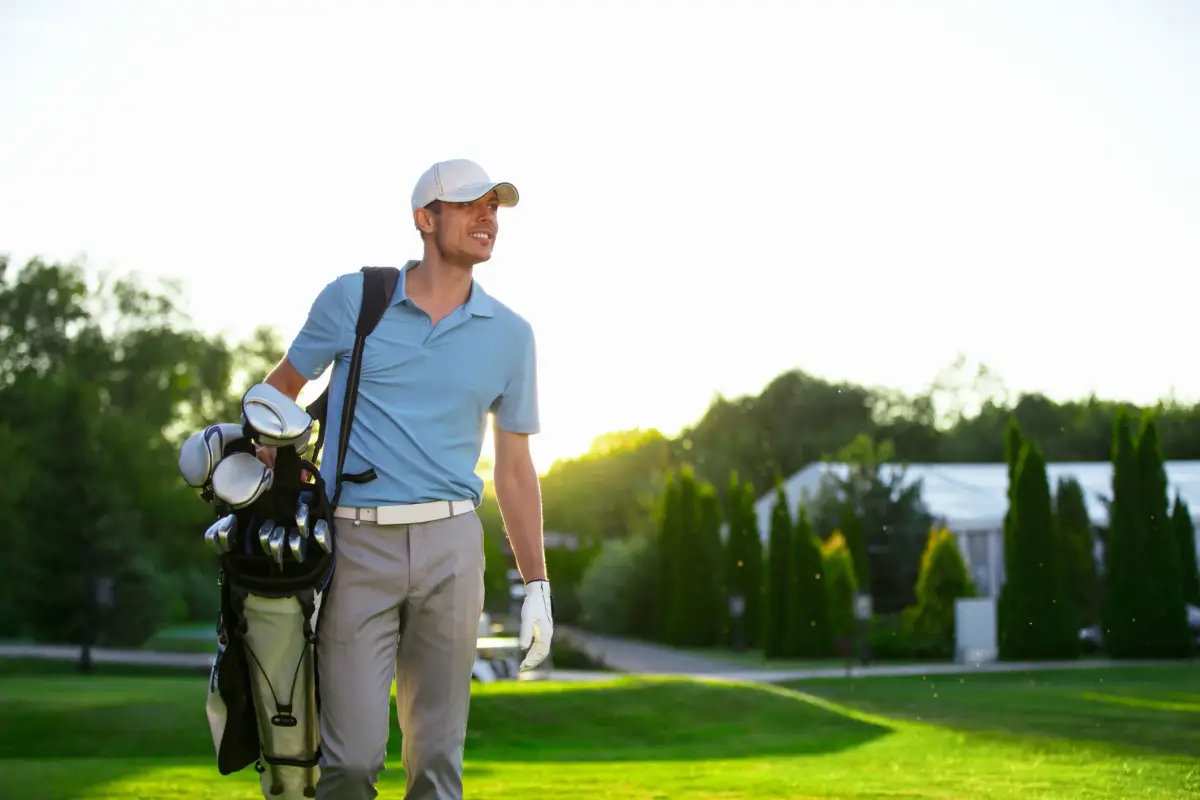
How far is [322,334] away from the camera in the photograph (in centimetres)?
407

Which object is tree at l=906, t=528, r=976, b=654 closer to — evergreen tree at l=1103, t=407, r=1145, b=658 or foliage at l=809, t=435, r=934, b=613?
evergreen tree at l=1103, t=407, r=1145, b=658

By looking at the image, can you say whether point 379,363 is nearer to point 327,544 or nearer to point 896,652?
point 327,544

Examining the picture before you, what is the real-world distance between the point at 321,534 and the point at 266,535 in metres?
0.13

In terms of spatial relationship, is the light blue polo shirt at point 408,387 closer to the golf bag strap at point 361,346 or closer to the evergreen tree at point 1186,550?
the golf bag strap at point 361,346

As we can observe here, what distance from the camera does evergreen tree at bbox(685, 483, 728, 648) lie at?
38.8 meters

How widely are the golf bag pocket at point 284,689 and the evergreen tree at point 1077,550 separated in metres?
28.0

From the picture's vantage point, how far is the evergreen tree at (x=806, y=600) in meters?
32.7

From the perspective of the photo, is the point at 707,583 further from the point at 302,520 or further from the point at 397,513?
the point at 302,520

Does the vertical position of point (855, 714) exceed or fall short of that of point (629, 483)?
it falls short

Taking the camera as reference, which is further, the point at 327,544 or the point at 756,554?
the point at 756,554

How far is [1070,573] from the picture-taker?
102 feet

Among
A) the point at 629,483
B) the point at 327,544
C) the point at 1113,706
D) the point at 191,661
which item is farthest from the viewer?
the point at 629,483

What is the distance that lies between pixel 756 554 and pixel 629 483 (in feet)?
112

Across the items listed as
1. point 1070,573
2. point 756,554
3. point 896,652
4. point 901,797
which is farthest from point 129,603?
point 901,797
